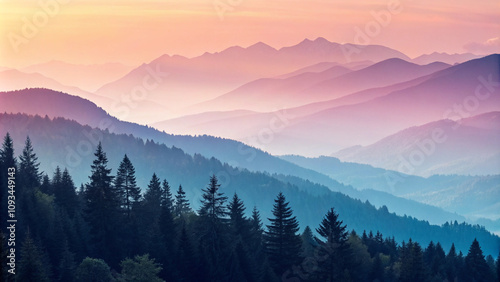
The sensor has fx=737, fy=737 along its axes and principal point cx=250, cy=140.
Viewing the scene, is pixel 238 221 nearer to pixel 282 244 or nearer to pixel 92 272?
pixel 282 244

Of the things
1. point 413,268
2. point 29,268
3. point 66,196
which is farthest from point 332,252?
point 29,268

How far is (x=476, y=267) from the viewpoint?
115m

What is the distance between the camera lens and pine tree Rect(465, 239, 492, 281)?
114438 mm

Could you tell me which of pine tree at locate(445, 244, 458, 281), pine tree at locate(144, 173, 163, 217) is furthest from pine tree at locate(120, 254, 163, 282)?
pine tree at locate(445, 244, 458, 281)

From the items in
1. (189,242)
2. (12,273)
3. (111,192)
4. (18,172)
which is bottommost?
(12,273)

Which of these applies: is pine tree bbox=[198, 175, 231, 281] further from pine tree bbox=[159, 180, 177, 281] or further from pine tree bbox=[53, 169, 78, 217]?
pine tree bbox=[53, 169, 78, 217]

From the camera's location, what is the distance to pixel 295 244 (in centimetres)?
8444

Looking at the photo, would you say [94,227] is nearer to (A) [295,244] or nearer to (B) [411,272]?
(A) [295,244]

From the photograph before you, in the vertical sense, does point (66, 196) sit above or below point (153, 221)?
above

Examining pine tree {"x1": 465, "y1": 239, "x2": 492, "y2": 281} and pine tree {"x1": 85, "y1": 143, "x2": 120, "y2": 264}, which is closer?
pine tree {"x1": 85, "y1": 143, "x2": 120, "y2": 264}

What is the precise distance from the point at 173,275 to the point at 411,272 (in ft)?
119

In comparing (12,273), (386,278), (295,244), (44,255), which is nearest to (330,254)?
(295,244)

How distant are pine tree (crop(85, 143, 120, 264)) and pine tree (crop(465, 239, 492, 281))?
6190cm

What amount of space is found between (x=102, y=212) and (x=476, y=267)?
64.5 m
